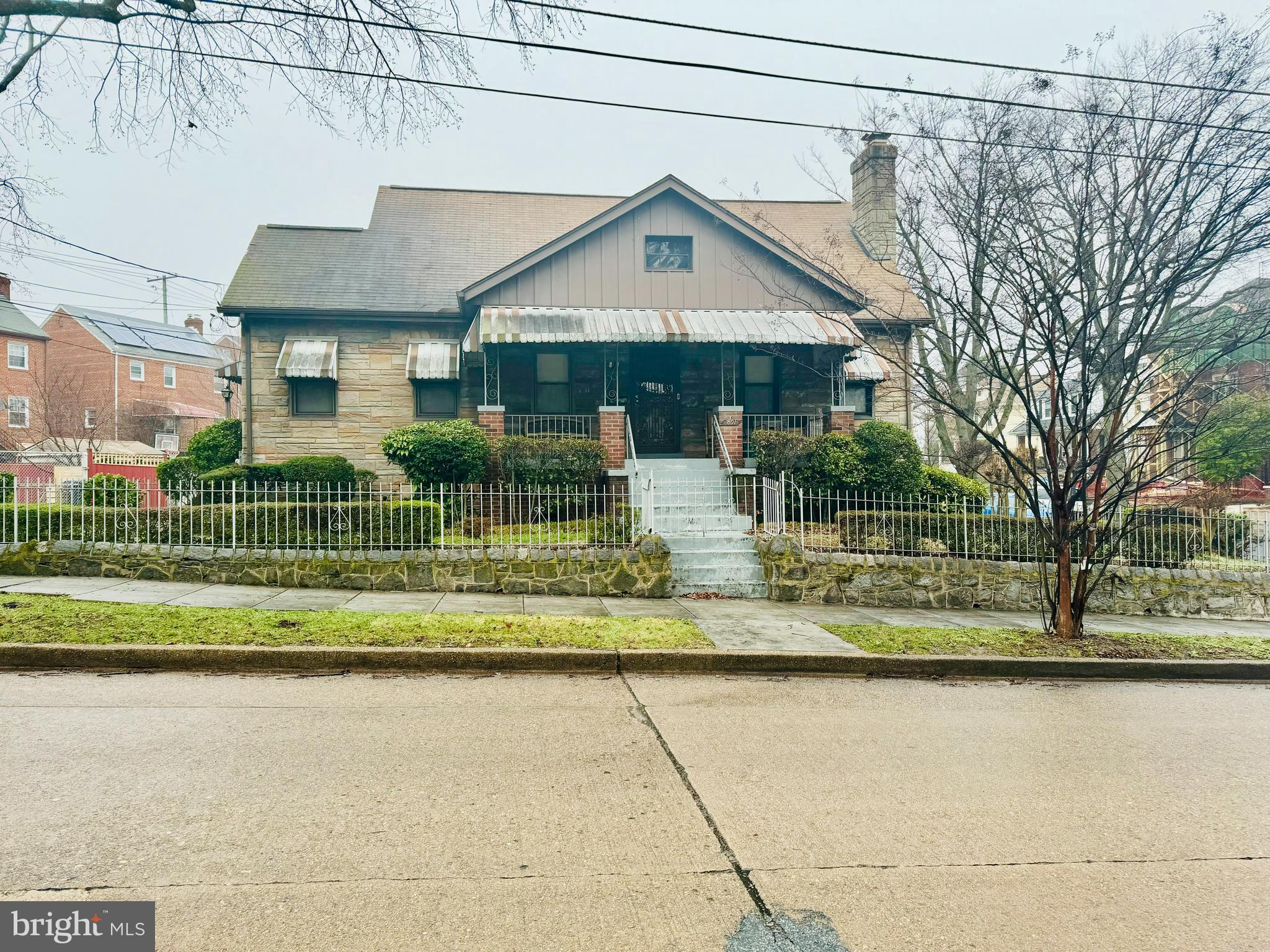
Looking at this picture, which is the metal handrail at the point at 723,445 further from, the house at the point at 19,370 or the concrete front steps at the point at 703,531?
the house at the point at 19,370

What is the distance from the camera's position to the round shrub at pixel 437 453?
1424cm

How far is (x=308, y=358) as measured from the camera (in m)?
17.1

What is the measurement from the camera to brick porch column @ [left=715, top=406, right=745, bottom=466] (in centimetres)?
1627

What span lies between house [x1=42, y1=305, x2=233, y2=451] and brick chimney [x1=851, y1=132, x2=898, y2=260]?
32544mm

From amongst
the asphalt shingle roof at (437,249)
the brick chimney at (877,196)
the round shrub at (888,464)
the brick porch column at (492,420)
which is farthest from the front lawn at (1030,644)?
the brick chimney at (877,196)

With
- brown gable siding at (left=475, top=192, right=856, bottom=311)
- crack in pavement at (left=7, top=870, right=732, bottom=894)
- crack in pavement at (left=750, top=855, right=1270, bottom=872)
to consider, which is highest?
brown gable siding at (left=475, top=192, right=856, bottom=311)

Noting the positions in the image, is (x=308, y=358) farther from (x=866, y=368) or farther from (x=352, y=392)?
(x=866, y=368)

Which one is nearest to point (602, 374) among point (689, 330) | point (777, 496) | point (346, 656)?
point (689, 330)

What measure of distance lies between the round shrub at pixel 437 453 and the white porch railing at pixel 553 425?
2.10 meters

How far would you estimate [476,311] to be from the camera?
17.2 m

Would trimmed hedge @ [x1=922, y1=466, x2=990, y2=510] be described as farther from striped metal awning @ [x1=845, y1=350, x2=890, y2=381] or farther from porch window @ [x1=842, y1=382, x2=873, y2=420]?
porch window @ [x1=842, y1=382, x2=873, y2=420]

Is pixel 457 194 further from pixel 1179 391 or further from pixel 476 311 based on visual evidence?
pixel 1179 391

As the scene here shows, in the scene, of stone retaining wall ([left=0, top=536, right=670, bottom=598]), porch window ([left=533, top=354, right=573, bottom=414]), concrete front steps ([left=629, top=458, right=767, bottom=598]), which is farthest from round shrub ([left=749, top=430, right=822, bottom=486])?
stone retaining wall ([left=0, top=536, right=670, bottom=598])

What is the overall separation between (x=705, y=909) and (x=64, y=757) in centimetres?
372
